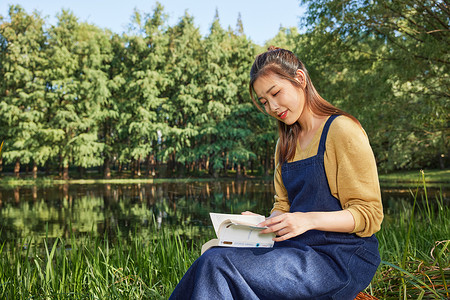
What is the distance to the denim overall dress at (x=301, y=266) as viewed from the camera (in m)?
1.26

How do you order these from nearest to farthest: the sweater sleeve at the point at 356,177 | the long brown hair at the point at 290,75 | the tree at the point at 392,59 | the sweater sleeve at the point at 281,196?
1. the sweater sleeve at the point at 356,177
2. the long brown hair at the point at 290,75
3. the sweater sleeve at the point at 281,196
4. the tree at the point at 392,59

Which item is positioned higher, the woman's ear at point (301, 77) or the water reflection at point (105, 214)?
the woman's ear at point (301, 77)

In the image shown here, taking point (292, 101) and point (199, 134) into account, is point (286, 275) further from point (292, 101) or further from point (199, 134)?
point (199, 134)

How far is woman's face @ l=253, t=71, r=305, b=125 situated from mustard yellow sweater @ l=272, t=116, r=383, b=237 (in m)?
0.19

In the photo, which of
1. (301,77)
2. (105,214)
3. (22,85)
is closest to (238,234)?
(301,77)

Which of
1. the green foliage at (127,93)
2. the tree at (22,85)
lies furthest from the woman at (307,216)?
the tree at (22,85)

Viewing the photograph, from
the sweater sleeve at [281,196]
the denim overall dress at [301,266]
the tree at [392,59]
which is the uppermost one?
the tree at [392,59]

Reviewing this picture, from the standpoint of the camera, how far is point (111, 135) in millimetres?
25578

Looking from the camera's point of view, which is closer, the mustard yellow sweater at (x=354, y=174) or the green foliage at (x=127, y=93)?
the mustard yellow sweater at (x=354, y=174)

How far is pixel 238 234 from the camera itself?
134 cm

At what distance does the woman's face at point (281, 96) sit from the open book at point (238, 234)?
0.51 metres

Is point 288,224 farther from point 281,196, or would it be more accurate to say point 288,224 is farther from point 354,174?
point 281,196

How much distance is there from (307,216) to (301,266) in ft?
0.58

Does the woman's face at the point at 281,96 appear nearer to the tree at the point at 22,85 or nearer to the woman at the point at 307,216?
the woman at the point at 307,216
